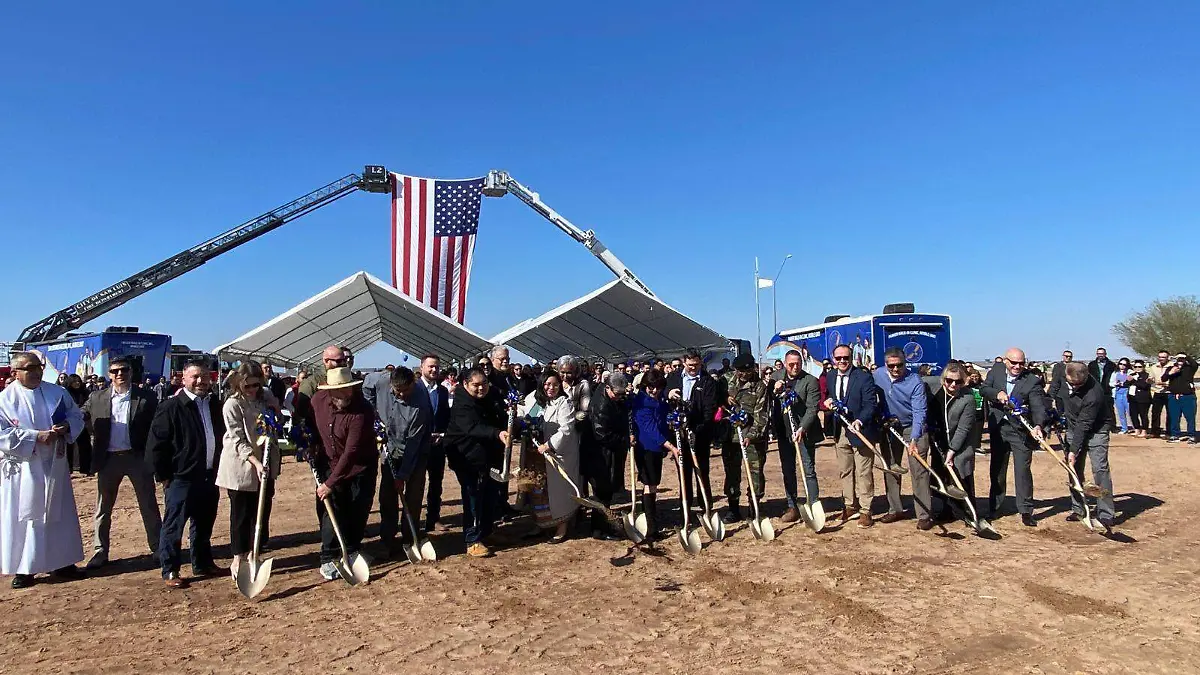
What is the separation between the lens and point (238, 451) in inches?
217

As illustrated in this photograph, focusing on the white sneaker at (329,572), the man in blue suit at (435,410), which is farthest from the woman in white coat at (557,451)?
the white sneaker at (329,572)

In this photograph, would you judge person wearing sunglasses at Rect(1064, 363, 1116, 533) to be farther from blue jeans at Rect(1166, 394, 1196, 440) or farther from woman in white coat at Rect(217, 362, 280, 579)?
blue jeans at Rect(1166, 394, 1196, 440)

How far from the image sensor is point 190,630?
456cm

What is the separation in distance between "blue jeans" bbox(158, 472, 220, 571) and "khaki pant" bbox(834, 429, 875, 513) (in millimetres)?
6044

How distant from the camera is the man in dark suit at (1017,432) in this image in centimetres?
702

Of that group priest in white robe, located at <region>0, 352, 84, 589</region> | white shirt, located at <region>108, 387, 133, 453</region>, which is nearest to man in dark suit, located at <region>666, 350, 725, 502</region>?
white shirt, located at <region>108, 387, 133, 453</region>

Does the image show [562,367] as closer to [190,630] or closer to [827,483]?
[190,630]

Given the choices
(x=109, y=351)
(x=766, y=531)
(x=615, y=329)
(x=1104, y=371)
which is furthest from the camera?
(x=615, y=329)

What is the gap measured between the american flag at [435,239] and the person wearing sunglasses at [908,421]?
763 inches

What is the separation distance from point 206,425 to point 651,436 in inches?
155

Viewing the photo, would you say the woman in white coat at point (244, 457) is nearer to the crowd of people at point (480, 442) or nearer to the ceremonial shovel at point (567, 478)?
the crowd of people at point (480, 442)

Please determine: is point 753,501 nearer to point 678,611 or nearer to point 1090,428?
point 678,611

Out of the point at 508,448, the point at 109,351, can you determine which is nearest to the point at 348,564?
the point at 508,448

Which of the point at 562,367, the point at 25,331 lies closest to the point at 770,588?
the point at 562,367
